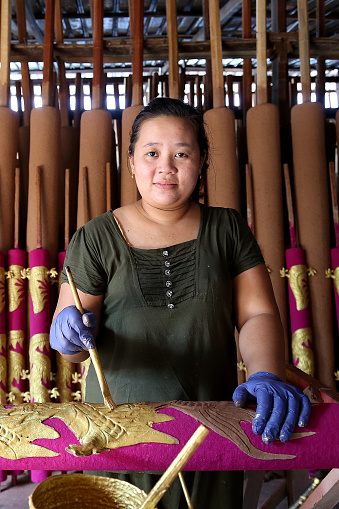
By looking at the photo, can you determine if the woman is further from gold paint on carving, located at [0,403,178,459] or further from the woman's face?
gold paint on carving, located at [0,403,178,459]

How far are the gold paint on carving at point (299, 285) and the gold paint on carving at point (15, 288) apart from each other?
1.32 meters

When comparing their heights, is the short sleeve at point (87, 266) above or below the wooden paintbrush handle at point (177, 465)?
above

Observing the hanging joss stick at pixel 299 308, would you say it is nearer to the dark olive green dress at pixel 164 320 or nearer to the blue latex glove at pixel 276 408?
the dark olive green dress at pixel 164 320

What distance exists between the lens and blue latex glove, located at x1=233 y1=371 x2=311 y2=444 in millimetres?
922

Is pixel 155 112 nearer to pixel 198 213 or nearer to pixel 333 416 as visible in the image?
pixel 198 213

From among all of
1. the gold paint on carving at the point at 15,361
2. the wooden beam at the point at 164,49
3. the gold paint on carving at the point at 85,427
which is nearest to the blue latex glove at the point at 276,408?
the gold paint on carving at the point at 85,427

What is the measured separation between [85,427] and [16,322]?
1611 mm

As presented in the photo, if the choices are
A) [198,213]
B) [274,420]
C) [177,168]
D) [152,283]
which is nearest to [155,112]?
[177,168]

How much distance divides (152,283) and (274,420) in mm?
529

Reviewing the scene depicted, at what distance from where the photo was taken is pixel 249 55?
114 inches

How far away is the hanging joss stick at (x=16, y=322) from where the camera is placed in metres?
2.40

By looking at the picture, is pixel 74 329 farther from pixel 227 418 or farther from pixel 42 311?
pixel 42 311

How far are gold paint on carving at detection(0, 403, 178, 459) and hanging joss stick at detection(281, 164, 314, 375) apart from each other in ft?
5.31

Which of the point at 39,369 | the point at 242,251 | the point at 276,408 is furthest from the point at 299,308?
the point at 276,408
